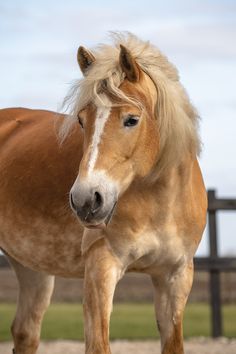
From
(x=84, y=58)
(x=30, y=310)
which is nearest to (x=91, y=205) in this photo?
(x=84, y=58)

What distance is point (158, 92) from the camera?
4.84 metres

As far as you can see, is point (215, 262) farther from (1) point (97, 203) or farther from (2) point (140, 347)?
(1) point (97, 203)

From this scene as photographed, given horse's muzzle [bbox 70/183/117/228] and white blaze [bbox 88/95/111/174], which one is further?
white blaze [bbox 88/95/111/174]

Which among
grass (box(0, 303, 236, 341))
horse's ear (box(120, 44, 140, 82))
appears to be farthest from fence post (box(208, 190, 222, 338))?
horse's ear (box(120, 44, 140, 82))

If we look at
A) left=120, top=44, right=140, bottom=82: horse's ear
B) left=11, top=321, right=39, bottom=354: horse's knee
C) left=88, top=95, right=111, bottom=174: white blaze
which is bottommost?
left=11, top=321, right=39, bottom=354: horse's knee

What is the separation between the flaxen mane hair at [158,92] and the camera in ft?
15.4

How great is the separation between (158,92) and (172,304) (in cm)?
126

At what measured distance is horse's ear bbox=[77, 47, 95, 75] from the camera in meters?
4.91

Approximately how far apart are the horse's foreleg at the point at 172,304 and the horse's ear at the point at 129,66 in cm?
118

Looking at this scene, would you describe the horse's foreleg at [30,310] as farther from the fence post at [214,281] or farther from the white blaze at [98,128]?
the fence post at [214,281]

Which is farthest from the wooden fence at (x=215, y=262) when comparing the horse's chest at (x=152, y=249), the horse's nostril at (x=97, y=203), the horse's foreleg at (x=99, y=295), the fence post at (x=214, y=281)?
the horse's nostril at (x=97, y=203)

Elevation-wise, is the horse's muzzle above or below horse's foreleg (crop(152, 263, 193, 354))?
above

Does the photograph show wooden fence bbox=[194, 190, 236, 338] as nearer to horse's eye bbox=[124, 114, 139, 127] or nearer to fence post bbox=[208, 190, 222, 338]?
fence post bbox=[208, 190, 222, 338]

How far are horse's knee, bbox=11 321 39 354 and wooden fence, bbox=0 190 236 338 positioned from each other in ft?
12.3
